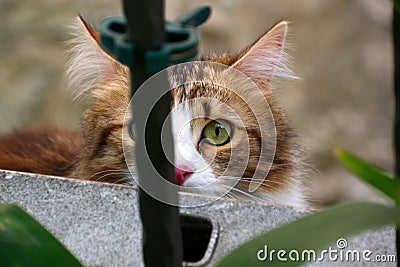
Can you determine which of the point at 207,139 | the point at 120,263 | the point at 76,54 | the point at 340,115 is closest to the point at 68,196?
the point at 120,263

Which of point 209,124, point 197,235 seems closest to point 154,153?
point 197,235

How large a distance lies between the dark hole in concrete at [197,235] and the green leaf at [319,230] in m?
0.61

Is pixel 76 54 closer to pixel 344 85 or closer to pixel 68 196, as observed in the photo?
pixel 68 196

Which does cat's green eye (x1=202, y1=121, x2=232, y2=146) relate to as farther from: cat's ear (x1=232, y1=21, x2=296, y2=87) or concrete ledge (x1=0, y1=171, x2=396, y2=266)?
concrete ledge (x1=0, y1=171, x2=396, y2=266)

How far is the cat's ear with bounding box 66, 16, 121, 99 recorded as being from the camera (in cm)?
157

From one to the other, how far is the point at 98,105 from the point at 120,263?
590mm

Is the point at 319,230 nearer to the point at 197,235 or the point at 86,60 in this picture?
the point at 197,235

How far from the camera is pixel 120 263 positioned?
1.16 m

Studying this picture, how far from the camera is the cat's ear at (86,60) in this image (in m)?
1.57

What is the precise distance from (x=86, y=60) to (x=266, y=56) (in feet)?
1.18

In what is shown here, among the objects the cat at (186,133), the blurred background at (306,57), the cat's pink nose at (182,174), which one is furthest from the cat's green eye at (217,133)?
the blurred background at (306,57)

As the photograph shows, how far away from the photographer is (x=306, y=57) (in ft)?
12.5

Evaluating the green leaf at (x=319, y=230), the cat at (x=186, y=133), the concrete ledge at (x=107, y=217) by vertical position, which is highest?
the green leaf at (x=319, y=230)

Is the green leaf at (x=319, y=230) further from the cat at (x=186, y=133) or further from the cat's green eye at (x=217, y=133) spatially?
the cat's green eye at (x=217, y=133)
